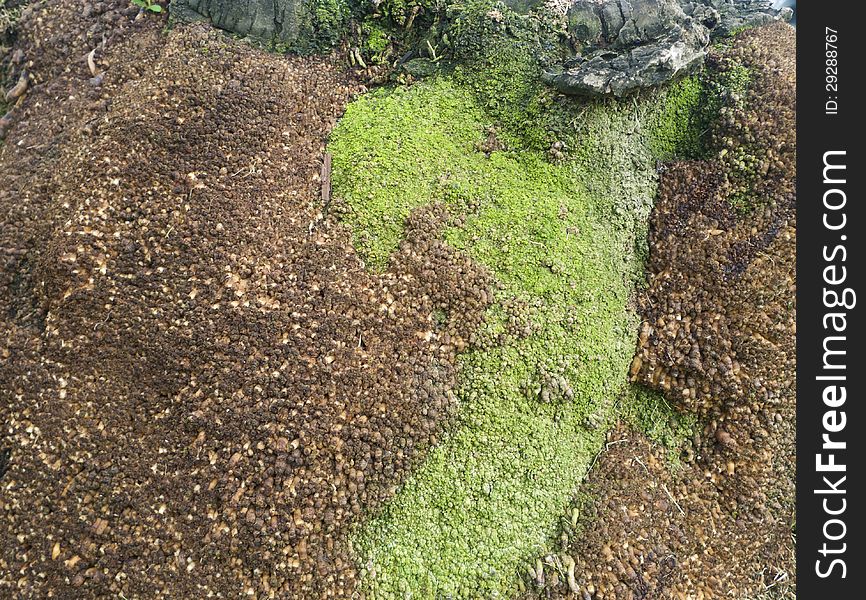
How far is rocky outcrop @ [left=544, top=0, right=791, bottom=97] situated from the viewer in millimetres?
3102

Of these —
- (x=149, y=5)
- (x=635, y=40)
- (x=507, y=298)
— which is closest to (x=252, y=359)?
(x=507, y=298)

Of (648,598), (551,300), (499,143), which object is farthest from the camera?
(499,143)

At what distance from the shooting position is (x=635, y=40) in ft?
10.9

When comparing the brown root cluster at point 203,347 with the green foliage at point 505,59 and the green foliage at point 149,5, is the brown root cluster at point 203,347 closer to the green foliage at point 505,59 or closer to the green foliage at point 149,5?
the green foliage at point 149,5

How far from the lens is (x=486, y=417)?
2.87m

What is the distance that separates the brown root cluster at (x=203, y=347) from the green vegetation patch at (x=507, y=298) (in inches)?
6.0

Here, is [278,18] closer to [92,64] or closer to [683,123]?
[92,64]

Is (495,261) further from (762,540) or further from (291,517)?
(762,540)

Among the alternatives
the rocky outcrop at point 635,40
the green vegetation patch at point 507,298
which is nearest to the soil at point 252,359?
the green vegetation patch at point 507,298

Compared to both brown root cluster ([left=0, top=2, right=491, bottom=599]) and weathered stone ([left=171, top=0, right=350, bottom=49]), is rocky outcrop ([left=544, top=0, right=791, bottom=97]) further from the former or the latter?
weathered stone ([left=171, top=0, right=350, bottom=49])

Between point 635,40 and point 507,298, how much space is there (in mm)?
1807

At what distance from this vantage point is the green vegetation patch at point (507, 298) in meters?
2.74

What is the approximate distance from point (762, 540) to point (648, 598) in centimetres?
88

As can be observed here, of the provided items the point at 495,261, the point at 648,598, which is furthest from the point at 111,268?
the point at 648,598
